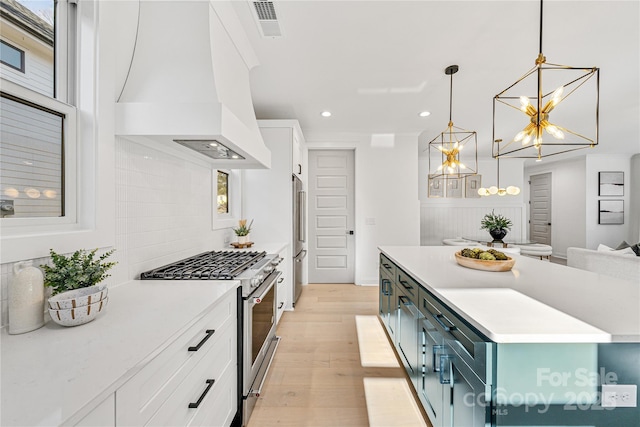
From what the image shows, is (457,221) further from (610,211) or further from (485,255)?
(485,255)

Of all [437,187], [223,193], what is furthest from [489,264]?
[437,187]

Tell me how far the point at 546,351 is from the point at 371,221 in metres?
3.70

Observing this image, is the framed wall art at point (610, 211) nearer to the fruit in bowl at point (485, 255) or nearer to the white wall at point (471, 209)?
the white wall at point (471, 209)

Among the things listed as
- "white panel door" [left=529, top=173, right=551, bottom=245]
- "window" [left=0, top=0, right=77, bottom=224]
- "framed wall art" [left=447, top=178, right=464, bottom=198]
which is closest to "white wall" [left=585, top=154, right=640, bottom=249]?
"white panel door" [left=529, top=173, right=551, bottom=245]

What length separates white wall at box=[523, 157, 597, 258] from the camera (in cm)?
650

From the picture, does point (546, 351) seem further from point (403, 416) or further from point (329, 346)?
point (329, 346)

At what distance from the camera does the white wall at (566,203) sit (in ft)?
21.3

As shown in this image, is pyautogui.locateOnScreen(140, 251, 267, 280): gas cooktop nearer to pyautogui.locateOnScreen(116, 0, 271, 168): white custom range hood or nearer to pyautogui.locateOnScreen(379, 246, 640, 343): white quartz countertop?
pyautogui.locateOnScreen(116, 0, 271, 168): white custom range hood

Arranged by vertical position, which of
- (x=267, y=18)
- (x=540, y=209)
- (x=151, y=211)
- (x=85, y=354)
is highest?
(x=267, y=18)

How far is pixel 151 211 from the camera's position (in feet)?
5.58

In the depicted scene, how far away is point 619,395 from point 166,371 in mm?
1557

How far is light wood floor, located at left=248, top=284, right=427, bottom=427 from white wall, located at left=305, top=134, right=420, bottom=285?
1.55 meters

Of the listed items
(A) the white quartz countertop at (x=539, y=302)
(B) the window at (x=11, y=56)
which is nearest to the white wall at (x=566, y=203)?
(A) the white quartz countertop at (x=539, y=302)

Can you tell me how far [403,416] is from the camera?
1.66m
